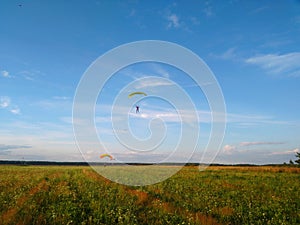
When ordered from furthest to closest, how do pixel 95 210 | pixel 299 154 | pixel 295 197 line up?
pixel 299 154 < pixel 295 197 < pixel 95 210

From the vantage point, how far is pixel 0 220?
978 centimetres

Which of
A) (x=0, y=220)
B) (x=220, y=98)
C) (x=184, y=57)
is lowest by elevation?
(x=0, y=220)

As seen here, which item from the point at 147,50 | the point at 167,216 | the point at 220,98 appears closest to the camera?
the point at 167,216

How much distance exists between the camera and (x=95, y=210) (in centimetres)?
1127

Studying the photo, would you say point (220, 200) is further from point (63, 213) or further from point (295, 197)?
point (63, 213)

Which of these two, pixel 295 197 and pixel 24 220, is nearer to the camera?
pixel 24 220

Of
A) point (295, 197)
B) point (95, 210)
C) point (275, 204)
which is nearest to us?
point (95, 210)

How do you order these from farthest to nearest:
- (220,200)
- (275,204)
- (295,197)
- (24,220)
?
(295,197), (220,200), (275,204), (24,220)

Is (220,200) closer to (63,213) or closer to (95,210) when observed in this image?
(95,210)

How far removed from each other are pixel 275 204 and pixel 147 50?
16.8 m

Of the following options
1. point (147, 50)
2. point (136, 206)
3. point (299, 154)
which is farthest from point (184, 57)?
point (299, 154)

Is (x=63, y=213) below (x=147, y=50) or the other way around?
below

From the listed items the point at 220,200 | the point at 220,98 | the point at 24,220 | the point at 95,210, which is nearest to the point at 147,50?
the point at 220,98

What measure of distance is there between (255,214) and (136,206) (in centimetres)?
463
